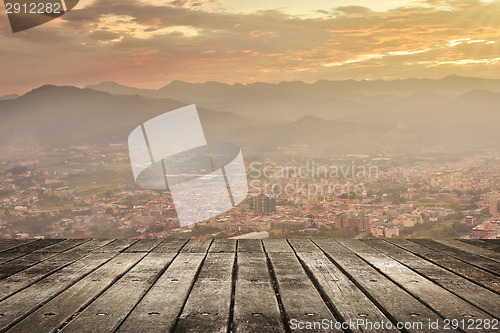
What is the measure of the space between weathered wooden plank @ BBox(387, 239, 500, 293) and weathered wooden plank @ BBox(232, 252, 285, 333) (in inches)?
30.1

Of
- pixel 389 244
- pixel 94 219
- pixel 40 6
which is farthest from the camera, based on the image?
pixel 94 219

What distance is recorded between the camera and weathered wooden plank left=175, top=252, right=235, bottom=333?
1.16 m

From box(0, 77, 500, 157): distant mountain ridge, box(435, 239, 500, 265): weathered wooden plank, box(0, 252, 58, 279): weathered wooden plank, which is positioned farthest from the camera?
box(0, 77, 500, 157): distant mountain ridge

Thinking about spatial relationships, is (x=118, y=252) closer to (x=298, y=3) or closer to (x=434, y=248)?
(x=434, y=248)

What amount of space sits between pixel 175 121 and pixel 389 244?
5.95m

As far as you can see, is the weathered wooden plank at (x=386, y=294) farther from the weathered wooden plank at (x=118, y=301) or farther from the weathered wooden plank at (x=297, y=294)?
the weathered wooden plank at (x=118, y=301)

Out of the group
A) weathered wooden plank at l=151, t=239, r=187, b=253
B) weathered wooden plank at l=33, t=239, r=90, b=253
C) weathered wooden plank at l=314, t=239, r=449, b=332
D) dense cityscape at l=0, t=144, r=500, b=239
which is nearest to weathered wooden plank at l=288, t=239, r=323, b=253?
weathered wooden plank at l=314, t=239, r=449, b=332

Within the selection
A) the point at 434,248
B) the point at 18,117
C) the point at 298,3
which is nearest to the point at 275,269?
the point at 434,248

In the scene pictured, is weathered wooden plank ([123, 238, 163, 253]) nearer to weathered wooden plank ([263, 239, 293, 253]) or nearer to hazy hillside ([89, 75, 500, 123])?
weathered wooden plank ([263, 239, 293, 253])

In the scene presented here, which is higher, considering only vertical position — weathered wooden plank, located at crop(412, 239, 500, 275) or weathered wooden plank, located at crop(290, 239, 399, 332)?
weathered wooden plank, located at crop(290, 239, 399, 332)

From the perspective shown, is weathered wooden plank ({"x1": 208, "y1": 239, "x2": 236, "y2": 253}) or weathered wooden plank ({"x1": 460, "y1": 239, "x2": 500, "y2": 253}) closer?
weathered wooden plank ({"x1": 208, "y1": 239, "x2": 236, "y2": 253})

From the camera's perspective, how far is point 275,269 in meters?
1.84

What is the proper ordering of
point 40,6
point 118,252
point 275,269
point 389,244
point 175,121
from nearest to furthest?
1. point 275,269
2. point 118,252
3. point 389,244
4. point 40,6
5. point 175,121

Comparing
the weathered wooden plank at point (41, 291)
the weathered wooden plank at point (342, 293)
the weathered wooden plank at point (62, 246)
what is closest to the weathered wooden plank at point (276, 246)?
the weathered wooden plank at point (342, 293)
